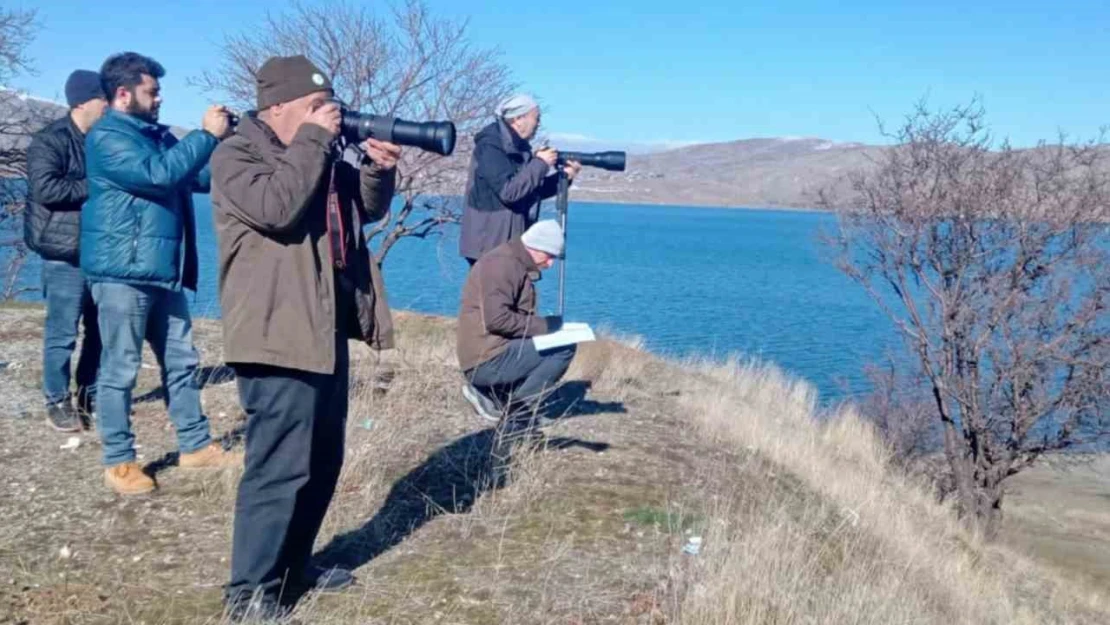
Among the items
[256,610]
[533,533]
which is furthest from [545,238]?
[256,610]

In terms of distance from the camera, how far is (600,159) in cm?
725

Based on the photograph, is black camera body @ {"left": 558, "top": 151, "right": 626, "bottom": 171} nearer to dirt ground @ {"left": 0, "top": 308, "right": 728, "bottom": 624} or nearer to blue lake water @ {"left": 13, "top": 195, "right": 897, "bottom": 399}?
dirt ground @ {"left": 0, "top": 308, "right": 728, "bottom": 624}

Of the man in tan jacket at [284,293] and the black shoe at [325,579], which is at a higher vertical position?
the man in tan jacket at [284,293]

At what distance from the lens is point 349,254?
156 inches

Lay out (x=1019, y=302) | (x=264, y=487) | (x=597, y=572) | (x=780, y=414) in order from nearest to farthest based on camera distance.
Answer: (x=264, y=487), (x=597, y=572), (x=1019, y=302), (x=780, y=414)

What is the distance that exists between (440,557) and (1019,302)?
775 centimetres

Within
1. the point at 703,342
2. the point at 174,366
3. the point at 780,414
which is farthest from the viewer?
the point at 703,342

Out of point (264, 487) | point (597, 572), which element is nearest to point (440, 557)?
point (597, 572)

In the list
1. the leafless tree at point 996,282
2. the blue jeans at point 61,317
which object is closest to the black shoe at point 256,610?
the blue jeans at point 61,317

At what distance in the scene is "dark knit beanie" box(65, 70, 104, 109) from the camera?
236 inches

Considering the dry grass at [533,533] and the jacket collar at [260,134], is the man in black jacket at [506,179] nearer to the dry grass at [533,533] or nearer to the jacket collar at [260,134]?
the dry grass at [533,533]

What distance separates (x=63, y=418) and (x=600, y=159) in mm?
3625

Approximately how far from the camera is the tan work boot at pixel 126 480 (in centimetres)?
527

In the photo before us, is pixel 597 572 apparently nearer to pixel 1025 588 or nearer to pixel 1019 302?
pixel 1025 588
